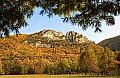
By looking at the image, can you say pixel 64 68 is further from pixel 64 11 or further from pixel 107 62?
pixel 64 11

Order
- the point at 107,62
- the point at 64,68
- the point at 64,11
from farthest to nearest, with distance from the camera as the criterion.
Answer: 1. the point at 64,68
2. the point at 107,62
3. the point at 64,11

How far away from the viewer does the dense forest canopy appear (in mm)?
4980

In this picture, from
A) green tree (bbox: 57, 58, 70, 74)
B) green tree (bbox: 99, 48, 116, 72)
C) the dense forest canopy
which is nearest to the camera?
the dense forest canopy

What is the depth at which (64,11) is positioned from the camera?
562 centimetres

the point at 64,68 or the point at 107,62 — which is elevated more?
the point at 107,62

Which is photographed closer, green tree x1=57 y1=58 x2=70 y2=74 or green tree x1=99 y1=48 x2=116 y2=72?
green tree x1=99 y1=48 x2=116 y2=72

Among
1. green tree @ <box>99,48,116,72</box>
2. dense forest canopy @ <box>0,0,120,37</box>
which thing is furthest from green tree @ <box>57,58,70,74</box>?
dense forest canopy @ <box>0,0,120,37</box>

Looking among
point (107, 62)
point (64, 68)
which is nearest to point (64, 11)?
point (107, 62)

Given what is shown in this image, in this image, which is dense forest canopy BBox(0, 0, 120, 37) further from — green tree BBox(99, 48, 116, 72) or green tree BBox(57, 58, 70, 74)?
green tree BBox(57, 58, 70, 74)

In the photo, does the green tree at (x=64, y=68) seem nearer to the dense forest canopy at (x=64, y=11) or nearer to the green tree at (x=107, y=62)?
the green tree at (x=107, y=62)

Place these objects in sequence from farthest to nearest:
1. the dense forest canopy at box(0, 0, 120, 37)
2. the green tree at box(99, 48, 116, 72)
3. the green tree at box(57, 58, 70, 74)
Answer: the green tree at box(57, 58, 70, 74) → the green tree at box(99, 48, 116, 72) → the dense forest canopy at box(0, 0, 120, 37)

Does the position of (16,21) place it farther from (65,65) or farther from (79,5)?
(65,65)

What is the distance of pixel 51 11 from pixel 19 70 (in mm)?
114613

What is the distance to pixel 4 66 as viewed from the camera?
122312mm
